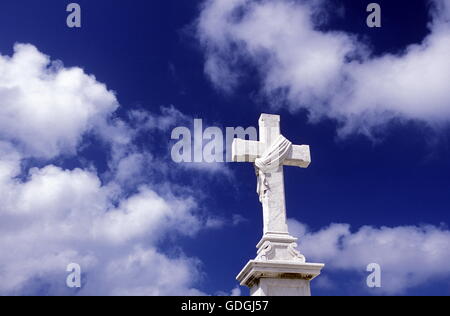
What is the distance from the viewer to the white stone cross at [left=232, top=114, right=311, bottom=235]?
10.4 metres

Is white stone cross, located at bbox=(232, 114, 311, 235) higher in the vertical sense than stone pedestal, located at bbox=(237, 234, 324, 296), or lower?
higher

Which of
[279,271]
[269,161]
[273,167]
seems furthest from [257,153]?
[279,271]

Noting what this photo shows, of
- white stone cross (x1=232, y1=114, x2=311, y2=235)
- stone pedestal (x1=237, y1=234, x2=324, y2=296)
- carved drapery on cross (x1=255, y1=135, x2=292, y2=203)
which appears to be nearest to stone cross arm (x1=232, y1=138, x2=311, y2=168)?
white stone cross (x1=232, y1=114, x2=311, y2=235)

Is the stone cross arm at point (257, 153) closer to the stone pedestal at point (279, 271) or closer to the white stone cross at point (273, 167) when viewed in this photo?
the white stone cross at point (273, 167)

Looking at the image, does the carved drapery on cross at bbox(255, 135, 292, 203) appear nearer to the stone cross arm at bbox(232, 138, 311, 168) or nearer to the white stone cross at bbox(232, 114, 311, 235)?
the white stone cross at bbox(232, 114, 311, 235)

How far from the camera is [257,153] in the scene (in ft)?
36.4

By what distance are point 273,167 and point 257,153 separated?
1.58 ft

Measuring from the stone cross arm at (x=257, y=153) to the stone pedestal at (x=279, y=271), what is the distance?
6.60 ft

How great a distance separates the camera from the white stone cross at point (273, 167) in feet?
34.1

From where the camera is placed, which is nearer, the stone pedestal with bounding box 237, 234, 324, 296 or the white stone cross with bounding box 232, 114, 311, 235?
the stone pedestal with bounding box 237, 234, 324, 296

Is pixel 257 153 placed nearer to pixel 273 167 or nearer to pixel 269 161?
pixel 269 161
